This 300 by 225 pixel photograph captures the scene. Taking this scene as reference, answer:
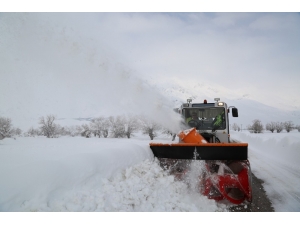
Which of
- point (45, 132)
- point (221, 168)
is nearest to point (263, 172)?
point (221, 168)

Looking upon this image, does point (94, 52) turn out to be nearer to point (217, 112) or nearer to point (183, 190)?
point (217, 112)

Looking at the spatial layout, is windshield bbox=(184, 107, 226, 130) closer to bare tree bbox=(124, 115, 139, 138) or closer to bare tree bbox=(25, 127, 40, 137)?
bare tree bbox=(25, 127, 40, 137)

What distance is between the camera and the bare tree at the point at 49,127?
22859mm

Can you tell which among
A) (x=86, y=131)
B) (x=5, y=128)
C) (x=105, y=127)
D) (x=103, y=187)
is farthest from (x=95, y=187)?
(x=86, y=131)

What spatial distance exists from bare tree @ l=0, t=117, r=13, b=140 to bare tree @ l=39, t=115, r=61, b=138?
26.4 feet

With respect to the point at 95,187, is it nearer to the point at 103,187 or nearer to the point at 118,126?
the point at 103,187

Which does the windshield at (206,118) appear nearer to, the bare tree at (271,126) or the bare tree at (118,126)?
the bare tree at (118,126)

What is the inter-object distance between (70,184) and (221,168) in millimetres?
3271

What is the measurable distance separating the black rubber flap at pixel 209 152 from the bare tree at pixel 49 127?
21.5m

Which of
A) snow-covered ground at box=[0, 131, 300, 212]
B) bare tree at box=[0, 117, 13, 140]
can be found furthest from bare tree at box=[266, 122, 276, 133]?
bare tree at box=[0, 117, 13, 140]

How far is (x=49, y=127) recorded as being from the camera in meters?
23.3

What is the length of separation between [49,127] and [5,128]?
894 cm

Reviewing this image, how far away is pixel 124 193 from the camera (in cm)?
379

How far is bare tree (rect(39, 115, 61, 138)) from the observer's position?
22.9m
